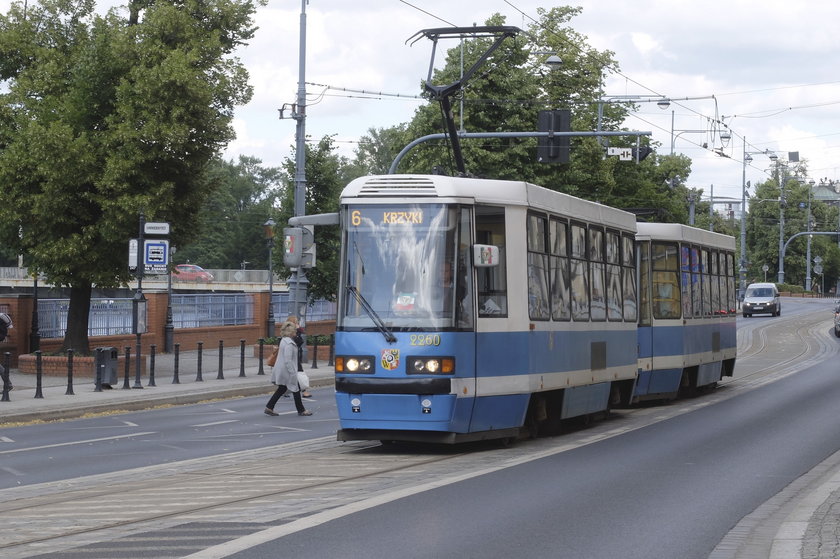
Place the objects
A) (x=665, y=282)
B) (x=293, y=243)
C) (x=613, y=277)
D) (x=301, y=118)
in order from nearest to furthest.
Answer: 1. (x=293, y=243)
2. (x=613, y=277)
3. (x=665, y=282)
4. (x=301, y=118)

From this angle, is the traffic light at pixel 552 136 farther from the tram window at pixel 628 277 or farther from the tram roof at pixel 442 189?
the tram roof at pixel 442 189

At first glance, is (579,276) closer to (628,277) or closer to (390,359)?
(628,277)

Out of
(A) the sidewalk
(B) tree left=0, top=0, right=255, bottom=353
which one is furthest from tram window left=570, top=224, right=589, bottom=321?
(B) tree left=0, top=0, right=255, bottom=353

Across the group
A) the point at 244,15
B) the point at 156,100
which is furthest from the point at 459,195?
the point at 244,15

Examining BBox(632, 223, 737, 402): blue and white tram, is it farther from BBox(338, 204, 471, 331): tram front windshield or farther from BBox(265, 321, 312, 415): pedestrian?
BBox(338, 204, 471, 331): tram front windshield

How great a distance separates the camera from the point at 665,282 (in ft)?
76.3

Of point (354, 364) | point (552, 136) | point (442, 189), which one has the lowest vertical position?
point (354, 364)

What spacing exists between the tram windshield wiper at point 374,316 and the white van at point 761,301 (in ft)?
206

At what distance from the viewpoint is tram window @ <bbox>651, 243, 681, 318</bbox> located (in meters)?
22.9

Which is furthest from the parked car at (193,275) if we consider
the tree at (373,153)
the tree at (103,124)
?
the tree at (103,124)

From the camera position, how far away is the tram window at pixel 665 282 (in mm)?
22922

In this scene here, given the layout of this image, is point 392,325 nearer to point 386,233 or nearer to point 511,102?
point 386,233

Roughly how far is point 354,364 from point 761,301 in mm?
62995

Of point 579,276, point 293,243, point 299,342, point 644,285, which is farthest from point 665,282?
point 299,342
